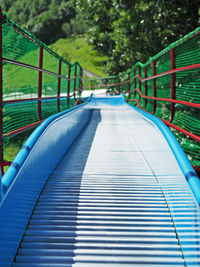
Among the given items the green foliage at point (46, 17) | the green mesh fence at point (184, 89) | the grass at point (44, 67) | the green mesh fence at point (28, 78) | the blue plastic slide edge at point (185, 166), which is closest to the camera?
the blue plastic slide edge at point (185, 166)

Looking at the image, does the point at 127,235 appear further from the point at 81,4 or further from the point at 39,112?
the point at 81,4

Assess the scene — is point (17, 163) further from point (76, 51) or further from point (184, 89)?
point (76, 51)

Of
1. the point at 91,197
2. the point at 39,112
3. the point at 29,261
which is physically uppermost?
the point at 39,112

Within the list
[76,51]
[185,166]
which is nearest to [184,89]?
[185,166]

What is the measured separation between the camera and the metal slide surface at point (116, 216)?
5.83 feet

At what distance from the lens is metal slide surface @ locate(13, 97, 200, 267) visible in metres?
1.78

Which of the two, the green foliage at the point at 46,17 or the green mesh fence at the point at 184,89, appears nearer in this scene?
the green mesh fence at the point at 184,89

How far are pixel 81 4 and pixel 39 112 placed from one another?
11316mm

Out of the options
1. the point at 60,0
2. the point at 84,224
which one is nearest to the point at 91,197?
the point at 84,224

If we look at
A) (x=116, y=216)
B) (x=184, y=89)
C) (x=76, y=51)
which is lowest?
(x=116, y=216)

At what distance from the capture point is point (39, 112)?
15.0 ft

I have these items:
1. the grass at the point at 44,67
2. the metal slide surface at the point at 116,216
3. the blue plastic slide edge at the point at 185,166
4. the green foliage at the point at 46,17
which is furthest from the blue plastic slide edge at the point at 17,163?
the green foliage at the point at 46,17

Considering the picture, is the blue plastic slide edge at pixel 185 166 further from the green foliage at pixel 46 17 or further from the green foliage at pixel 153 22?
the green foliage at pixel 46 17

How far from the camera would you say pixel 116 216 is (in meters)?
2.22
